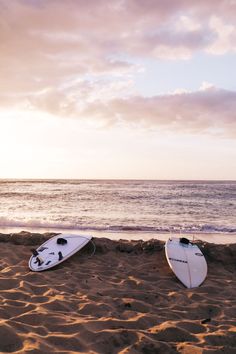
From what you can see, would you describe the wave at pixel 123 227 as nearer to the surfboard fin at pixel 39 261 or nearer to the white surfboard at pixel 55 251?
the white surfboard at pixel 55 251

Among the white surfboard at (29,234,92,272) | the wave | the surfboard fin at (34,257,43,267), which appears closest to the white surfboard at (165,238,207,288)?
the white surfboard at (29,234,92,272)

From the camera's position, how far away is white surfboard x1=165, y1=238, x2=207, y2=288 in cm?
607

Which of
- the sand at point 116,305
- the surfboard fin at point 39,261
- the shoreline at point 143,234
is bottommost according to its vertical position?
the shoreline at point 143,234

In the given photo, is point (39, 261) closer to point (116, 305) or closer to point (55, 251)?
point (55, 251)

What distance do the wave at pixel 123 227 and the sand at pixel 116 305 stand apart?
414 cm

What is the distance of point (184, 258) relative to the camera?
682cm

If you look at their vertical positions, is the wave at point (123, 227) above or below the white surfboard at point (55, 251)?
below

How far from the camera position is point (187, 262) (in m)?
6.64

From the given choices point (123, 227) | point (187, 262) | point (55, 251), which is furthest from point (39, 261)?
point (123, 227)

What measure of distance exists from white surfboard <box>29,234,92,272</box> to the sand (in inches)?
5.5

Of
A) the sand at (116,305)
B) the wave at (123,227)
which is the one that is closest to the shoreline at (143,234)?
the wave at (123,227)

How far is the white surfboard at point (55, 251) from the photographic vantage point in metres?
6.58

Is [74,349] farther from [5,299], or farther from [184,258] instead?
[184,258]

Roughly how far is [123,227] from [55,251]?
5111 millimetres
